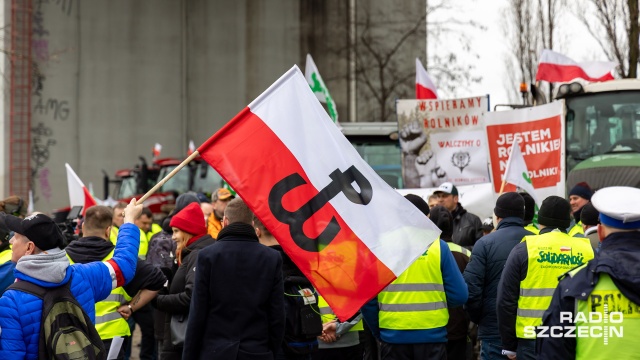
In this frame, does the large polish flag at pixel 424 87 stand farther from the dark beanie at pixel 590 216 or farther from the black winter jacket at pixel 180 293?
the black winter jacket at pixel 180 293

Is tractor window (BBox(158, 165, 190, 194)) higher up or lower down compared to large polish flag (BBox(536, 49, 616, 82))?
lower down

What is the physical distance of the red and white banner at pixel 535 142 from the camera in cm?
1150

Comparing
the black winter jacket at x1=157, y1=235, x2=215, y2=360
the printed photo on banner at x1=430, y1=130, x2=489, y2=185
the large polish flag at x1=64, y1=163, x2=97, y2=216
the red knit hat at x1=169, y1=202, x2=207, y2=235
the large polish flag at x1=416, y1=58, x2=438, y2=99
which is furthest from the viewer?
the large polish flag at x1=416, y1=58, x2=438, y2=99

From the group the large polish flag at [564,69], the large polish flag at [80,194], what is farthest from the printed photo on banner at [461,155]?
the large polish flag at [80,194]

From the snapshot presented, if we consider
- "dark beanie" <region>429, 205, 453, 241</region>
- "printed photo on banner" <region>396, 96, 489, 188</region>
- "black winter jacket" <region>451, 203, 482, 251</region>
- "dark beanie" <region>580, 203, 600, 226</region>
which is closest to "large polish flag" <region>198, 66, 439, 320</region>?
"dark beanie" <region>429, 205, 453, 241</region>

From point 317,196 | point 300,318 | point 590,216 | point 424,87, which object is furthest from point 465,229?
point 424,87

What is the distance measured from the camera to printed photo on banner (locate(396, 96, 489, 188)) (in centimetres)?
1430

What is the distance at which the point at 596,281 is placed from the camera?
168 inches

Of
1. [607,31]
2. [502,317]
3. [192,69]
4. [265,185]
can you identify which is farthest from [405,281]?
[192,69]

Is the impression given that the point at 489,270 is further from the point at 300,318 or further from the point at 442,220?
the point at 300,318

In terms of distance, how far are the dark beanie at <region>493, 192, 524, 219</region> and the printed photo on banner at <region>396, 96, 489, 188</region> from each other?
21.3 ft

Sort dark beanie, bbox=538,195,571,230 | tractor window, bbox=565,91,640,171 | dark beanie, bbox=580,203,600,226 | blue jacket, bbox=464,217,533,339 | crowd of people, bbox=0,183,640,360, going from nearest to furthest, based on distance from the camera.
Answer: crowd of people, bbox=0,183,640,360 → dark beanie, bbox=538,195,571,230 → blue jacket, bbox=464,217,533,339 → dark beanie, bbox=580,203,600,226 → tractor window, bbox=565,91,640,171

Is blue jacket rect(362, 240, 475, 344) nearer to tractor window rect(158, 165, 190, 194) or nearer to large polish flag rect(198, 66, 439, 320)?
large polish flag rect(198, 66, 439, 320)

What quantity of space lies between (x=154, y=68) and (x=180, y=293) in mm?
26724
